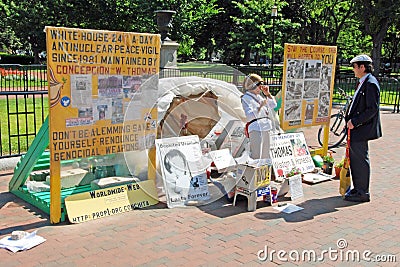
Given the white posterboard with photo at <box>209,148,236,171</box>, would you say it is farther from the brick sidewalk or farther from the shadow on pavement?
the shadow on pavement

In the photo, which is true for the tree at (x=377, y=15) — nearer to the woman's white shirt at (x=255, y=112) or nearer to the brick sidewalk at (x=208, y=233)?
the woman's white shirt at (x=255, y=112)

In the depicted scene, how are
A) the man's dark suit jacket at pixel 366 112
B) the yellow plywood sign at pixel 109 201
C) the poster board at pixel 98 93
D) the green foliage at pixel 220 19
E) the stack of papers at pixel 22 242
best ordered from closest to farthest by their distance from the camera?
the stack of papers at pixel 22 242
the poster board at pixel 98 93
the yellow plywood sign at pixel 109 201
the man's dark suit jacket at pixel 366 112
the green foliage at pixel 220 19

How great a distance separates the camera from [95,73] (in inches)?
201

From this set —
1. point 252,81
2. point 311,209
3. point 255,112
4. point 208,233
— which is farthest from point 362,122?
point 208,233

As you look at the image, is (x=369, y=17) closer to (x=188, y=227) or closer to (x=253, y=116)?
(x=253, y=116)

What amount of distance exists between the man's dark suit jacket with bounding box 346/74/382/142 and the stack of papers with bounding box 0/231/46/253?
174 inches

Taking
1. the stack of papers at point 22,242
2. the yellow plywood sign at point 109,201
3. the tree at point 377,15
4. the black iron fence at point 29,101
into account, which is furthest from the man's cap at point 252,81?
the tree at point 377,15

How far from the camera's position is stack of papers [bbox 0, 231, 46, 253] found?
14.2 ft

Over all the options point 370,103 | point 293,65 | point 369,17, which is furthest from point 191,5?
point 370,103

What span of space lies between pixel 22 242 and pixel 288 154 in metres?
4.62

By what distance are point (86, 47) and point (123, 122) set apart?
1093 millimetres

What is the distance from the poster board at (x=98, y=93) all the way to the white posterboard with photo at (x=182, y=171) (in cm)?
31

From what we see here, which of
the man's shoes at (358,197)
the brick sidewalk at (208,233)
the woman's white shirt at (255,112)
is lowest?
the brick sidewalk at (208,233)

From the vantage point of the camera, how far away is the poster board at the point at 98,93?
482cm
